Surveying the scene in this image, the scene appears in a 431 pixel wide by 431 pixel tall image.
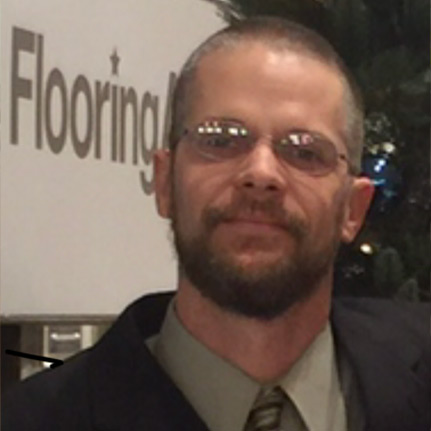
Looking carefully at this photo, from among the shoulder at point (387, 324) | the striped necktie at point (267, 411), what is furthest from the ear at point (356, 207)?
the striped necktie at point (267, 411)

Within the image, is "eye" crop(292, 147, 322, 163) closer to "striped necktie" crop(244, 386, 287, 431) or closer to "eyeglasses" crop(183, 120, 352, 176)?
"eyeglasses" crop(183, 120, 352, 176)

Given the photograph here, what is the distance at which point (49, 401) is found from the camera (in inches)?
46.1

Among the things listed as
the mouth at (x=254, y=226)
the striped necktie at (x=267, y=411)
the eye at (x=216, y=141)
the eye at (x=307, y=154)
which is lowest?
the striped necktie at (x=267, y=411)

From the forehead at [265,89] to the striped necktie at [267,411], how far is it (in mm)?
336

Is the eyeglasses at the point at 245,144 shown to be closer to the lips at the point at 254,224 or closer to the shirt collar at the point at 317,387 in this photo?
the lips at the point at 254,224

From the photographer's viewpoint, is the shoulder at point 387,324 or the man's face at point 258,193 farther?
the shoulder at point 387,324

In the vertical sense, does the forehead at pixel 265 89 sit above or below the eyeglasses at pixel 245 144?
above

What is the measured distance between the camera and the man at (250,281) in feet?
3.80

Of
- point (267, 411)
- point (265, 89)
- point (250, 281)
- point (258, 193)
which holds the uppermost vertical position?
point (265, 89)

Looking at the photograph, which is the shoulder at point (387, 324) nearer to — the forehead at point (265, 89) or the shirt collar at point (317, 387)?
the shirt collar at point (317, 387)

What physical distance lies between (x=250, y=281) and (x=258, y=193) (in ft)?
0.35

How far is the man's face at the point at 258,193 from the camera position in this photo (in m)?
1.15

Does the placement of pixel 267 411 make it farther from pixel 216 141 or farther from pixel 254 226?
pixel 216 141

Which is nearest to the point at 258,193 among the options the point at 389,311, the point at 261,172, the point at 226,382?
the point at 261,172
